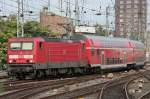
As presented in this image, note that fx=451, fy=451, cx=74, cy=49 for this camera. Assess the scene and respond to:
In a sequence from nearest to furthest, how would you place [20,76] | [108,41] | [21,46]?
1. [21,46]
2. [20,76]
3. [108,41]

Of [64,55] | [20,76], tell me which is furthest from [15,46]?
[64,55]

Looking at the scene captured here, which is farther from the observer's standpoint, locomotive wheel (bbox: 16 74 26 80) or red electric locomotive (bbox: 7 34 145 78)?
locomotive wheel (bbox: 16 74 26 80)

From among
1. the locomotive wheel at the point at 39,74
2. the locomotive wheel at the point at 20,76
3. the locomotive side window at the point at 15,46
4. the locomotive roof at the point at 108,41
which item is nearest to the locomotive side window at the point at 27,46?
the locomotive side window at the point at 15,46

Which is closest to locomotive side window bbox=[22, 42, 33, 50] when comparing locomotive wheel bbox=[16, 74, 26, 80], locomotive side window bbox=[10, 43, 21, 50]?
locomotive side window bbox=[10, 43, 21, 50]

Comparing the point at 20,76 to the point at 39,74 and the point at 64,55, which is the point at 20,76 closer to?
the point at 39,74

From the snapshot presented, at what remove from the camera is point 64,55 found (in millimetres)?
32750

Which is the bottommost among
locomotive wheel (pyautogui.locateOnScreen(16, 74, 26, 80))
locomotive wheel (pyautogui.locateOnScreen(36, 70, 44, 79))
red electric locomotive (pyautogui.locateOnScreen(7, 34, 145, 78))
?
locomotive wheel (pyautogui.locateOnScreen(16, 74, 26, 80))

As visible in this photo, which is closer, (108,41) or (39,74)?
(39,74)

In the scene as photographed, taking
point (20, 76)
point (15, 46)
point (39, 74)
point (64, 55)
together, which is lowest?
point (20, 76)

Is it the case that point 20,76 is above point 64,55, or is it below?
below

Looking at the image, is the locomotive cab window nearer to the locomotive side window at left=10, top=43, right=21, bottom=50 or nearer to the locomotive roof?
the locomotive side window at left=10, top=43, right=21, bottom=50

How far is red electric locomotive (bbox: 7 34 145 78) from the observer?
29.2 meters

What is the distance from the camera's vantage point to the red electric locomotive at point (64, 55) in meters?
29.2

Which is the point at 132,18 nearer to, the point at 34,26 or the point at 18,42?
the point at 34,26
